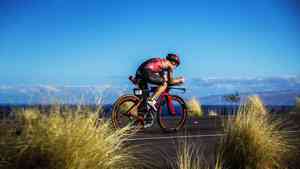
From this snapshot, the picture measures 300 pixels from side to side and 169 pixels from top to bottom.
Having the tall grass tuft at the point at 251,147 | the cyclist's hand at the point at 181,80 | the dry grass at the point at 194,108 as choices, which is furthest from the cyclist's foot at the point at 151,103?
the dry grass at the point at 194,108

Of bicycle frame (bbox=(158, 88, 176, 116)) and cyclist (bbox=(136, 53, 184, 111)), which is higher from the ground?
cyclist (bbox=(136, 53, 184, 111))

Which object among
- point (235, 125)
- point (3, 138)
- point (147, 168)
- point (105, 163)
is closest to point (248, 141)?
point (235, 125)

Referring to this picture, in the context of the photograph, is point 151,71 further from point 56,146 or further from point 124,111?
point 56,146

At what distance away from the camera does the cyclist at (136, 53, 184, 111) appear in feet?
35.1

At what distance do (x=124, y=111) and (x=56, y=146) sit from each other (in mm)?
6098

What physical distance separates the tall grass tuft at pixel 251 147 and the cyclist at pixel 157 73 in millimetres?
4368

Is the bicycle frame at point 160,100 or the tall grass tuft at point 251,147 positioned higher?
the bicycle frame at point 160,100

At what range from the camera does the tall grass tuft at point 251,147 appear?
19.8 feet

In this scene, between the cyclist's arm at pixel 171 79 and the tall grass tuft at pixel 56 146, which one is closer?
the tall grass tuft at pixel 56 146

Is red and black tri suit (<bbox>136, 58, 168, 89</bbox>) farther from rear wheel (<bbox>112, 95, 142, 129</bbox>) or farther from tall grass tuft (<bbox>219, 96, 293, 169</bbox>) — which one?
tall grass tuft (<bbox>219, 96, 293, 169</bbox>)

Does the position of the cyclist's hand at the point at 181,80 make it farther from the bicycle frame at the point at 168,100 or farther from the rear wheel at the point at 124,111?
the rear wheel at the point at 124,111

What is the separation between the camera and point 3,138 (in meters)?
4.47

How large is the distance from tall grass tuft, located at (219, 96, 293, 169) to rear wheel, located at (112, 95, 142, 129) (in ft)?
13.6

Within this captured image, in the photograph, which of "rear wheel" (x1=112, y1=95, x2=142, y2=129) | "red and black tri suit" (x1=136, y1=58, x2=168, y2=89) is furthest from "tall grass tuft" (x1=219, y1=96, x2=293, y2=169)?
"red and black tri suit" (x1=136, y1=58, x2=168, y2=89)
